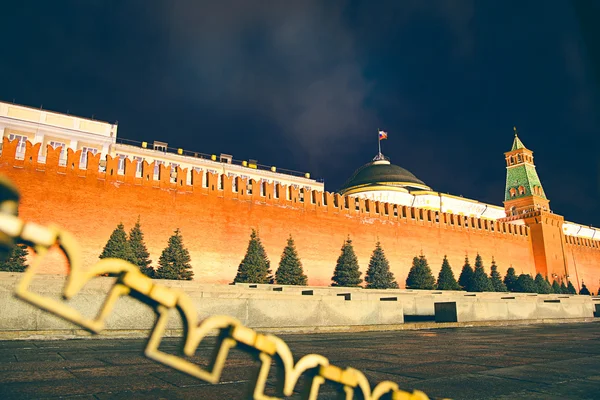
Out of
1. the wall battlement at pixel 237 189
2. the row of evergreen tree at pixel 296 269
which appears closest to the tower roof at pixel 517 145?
the wall battlement at pixel 237 189

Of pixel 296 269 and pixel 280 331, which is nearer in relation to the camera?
pixel 280 331

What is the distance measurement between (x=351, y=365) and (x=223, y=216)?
52.2 ft

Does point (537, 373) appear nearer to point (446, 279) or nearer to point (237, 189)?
point (237, 189)

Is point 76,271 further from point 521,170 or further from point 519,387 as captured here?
point 521,170

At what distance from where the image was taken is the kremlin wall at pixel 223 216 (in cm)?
1614

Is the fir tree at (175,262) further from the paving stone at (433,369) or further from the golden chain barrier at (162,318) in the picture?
the golden chain barrier at (162,318)

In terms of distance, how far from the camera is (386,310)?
898 cm

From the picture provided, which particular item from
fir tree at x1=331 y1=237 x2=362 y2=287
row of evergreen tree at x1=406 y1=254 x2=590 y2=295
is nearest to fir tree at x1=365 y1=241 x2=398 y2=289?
fir tree at x1=331 y1=237 x2=362 y2=287

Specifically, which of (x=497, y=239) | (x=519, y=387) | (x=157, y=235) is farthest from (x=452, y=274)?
(x=519, y=387)

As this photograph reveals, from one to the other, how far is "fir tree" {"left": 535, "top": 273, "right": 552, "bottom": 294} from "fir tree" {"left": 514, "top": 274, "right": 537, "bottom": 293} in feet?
1.40

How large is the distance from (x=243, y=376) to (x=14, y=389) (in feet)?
4.70

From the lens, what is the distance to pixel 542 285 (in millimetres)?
28438

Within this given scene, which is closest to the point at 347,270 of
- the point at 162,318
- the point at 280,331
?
the point at 280,331

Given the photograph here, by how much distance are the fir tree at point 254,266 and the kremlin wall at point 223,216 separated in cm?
55
